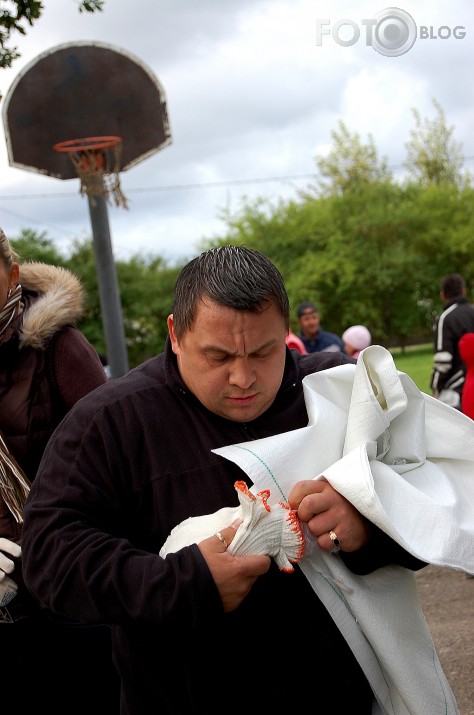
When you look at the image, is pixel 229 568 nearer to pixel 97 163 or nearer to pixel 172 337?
pixel 172 337

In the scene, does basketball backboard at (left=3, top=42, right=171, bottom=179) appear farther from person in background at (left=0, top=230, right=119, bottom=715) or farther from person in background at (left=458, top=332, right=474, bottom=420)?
person in background at (left=0, top=230, right=119, bottom=715)

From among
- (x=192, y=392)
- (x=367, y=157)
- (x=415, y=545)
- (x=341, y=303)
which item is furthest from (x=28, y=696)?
(x=367, y=157)

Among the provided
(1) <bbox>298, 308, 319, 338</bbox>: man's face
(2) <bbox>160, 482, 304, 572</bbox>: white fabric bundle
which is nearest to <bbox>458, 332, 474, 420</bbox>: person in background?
(1) <bbox>298, 308, 319, 338</bbox>: man's face

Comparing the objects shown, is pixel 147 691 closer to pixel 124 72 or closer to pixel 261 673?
pixel 261 673

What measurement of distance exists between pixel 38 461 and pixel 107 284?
4918mm

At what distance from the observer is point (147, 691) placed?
2.11 meters

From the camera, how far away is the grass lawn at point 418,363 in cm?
2230

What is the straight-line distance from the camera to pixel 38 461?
9.42 feet

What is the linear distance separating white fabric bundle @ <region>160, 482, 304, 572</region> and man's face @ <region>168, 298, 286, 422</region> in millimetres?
230

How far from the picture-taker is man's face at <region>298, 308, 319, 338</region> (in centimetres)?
1044

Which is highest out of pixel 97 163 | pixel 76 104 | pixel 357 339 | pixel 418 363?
pixel 76 104

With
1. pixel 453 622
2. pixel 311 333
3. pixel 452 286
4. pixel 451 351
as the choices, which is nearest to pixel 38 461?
pixel 453 622

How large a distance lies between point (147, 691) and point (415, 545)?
2.33 ft

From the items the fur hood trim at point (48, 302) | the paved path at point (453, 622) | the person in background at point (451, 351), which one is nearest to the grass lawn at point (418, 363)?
the person in background at point (451, 351)
